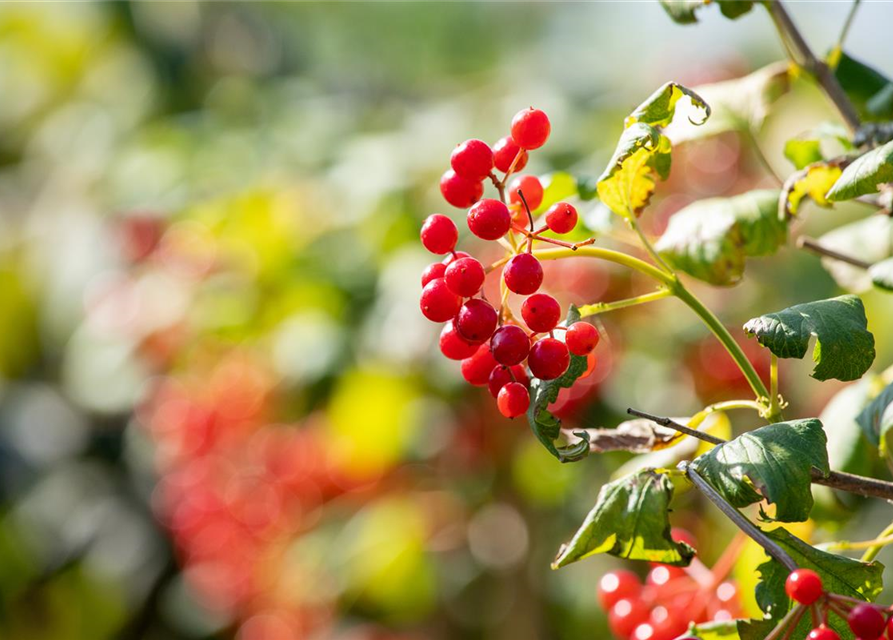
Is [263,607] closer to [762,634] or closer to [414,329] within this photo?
[414,329]

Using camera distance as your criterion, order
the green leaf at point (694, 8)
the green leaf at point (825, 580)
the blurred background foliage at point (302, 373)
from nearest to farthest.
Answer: the green leaf at point (825, 580) → the green leaf at point (694, 8) → the blurred background foliage at point (302, 373)

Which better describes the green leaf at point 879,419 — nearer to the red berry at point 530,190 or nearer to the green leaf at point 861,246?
the green leaf at point 861,246

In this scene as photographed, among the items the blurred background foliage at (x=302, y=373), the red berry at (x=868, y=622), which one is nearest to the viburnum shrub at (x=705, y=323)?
the red berry at (x=868, y=622)

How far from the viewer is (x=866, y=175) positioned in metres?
0.61

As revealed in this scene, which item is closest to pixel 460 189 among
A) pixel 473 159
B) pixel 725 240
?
pixel 473 159

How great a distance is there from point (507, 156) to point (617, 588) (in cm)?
45

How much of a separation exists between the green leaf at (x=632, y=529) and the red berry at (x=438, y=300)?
0.54ft

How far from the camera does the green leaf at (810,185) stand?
0.76 meters

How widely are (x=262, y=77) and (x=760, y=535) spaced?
3377 millimetres

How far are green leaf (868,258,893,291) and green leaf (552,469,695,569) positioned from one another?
0.82 feet

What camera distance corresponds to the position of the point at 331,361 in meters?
1.97

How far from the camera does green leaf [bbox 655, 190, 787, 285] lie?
30.8 inches

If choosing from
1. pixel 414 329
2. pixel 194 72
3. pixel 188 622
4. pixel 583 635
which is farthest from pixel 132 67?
pixel 583 635

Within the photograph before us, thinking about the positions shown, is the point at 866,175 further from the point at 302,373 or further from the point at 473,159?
the point at 302,373
